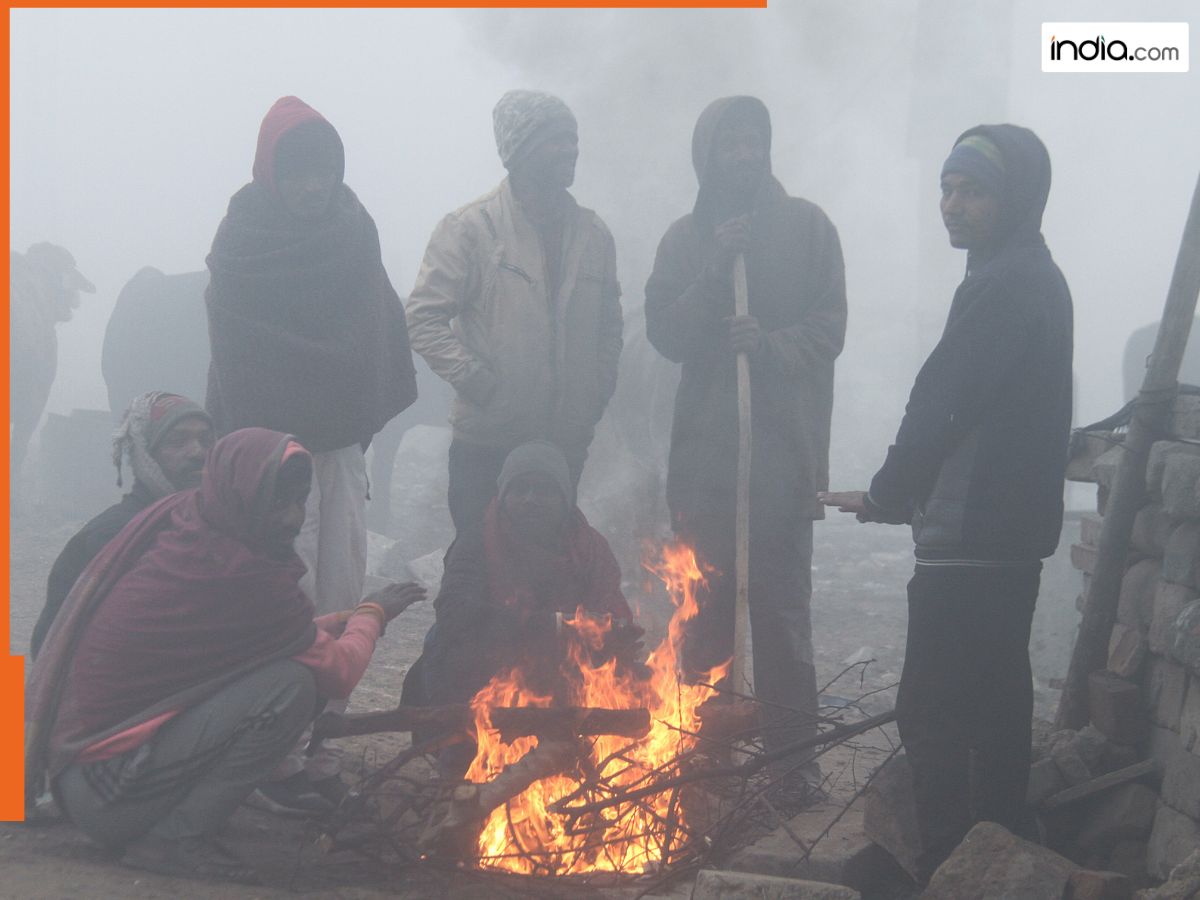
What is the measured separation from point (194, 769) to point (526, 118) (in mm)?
2781

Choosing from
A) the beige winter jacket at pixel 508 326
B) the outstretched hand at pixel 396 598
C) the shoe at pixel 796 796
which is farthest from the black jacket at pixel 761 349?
the outstretched hand at pixel 396 598

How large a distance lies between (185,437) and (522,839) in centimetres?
182

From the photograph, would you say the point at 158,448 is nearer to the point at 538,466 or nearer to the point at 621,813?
the point at 538,466

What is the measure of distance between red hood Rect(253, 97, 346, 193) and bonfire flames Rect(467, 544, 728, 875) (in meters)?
2.09

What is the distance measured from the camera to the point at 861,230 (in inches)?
953

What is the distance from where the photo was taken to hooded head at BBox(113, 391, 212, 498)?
3824mm

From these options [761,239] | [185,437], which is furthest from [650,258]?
[185,437]

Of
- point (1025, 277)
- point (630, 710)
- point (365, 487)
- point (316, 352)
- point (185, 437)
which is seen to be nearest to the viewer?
point (1025, 277)

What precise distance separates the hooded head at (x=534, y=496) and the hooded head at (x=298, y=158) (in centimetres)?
128

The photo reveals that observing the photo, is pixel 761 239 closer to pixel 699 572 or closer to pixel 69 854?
pixel 699 572

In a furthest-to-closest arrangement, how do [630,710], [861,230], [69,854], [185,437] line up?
[861,230]
[185,437]
[630,710]
[69,854]

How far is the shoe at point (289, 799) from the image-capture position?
3.70 meters

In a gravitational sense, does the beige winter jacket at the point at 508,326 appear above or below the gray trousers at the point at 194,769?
above

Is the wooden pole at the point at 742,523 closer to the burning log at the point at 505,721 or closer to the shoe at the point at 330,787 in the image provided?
the burning log at the point at 505,721
